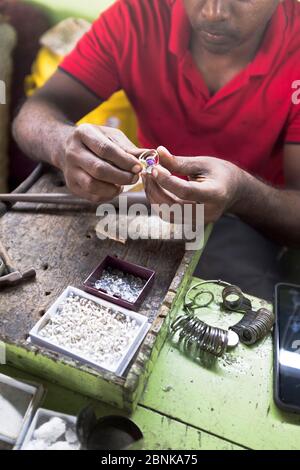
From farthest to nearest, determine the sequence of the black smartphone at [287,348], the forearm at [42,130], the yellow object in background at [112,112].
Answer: the yellow object in background at [112,112]
the forearm at [42,130]
the black smartphone at [287,348]

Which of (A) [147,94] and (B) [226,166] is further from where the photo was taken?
(A) [147,94]

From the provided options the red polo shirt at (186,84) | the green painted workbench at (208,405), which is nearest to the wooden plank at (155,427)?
the green painted workbench at (208,405)

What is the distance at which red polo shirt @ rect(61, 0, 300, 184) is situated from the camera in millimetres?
1371

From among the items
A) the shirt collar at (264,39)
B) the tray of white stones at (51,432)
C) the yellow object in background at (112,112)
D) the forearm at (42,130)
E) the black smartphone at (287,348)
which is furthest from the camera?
the yellow object in background at (112,112)

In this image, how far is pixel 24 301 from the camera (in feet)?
3.64

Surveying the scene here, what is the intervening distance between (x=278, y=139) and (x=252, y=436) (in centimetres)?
100

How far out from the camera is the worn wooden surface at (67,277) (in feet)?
3.06

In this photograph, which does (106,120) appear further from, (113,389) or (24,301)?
(113,389)

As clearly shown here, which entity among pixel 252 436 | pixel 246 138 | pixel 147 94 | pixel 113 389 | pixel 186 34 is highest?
pixel 186 34

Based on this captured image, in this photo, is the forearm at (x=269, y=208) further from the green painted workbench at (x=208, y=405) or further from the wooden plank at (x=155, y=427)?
the wooden plank at (x=155, y=427)

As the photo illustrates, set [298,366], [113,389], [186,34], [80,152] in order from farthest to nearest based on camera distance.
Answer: [186,34], [80,152], [298,366], [113,389]

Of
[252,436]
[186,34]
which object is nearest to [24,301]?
[252,436]

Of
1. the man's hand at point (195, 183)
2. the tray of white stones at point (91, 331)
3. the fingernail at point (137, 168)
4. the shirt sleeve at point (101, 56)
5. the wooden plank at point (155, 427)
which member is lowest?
Answer: the wooden plank at point (155, 427)

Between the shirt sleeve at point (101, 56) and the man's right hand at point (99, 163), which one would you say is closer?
the man's right hand at point (99, 163)
